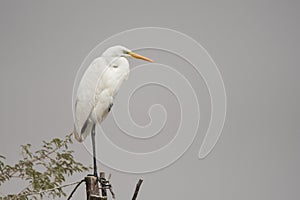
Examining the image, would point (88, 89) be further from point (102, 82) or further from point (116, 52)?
point (116, 52)

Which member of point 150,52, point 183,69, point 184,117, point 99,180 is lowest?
point 99,180

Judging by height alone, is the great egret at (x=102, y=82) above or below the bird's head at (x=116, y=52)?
below

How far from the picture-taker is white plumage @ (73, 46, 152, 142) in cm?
209

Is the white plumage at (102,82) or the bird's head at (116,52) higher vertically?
the bird's head at (116,52)

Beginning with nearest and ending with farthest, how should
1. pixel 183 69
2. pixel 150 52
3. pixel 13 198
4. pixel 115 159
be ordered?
pixel 115 159 < pixel 150 52 < pixel 13 198 < pixel 183 69

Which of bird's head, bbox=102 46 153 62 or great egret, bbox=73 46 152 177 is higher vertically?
bird's head, bbox=102 46 153 62

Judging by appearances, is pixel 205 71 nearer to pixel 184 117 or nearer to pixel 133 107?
pixel 184 117

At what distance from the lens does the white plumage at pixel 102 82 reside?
209 cm

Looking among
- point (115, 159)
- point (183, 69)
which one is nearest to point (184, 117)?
point (115, 159)

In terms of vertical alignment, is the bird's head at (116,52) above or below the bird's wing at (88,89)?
above

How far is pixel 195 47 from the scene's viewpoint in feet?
7.05

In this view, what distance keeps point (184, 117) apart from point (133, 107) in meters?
0.76

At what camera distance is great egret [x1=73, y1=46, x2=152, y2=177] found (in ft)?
6.87

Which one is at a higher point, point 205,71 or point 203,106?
point 203,106
